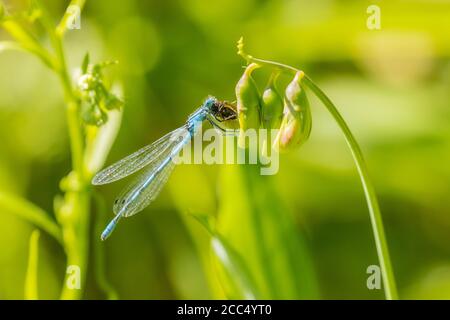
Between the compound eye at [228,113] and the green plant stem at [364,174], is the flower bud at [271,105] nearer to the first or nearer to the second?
the green plant stem at [364,174]

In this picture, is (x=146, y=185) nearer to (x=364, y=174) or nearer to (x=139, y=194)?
(x=139, y=194)

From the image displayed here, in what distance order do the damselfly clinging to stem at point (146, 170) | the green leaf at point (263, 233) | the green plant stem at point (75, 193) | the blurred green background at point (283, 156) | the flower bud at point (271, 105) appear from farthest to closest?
the blurred green background at point (283, 156)
the damselfly clinging to stem at point (146, 170)
the green leaf at point (263, 233)
the green plant stem at point (75, 193)
the flower bud at point (271, 105)

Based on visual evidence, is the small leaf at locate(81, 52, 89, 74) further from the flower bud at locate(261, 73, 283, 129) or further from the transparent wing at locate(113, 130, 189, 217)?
the transparent wing at locate(113, 130, 189, 217)

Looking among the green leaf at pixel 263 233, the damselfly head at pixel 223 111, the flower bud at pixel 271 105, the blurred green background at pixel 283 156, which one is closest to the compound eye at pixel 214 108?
the damselfly head at pixel 223 111

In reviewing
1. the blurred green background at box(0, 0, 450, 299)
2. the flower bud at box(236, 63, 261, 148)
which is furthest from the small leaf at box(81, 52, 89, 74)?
the blurred green background at box(0, 0, 450, 299)
